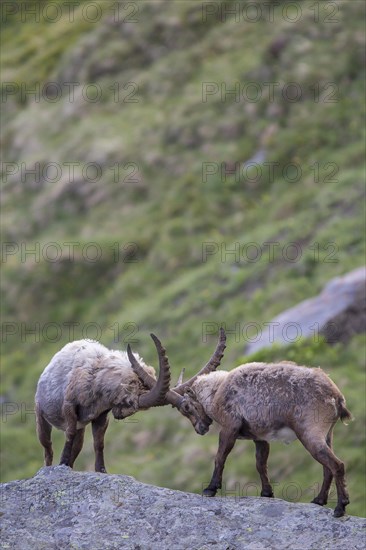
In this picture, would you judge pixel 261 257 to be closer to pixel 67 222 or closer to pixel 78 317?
pixel 78 317

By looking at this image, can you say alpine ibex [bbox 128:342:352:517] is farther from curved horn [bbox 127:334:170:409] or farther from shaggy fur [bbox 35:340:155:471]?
shaggy fur [bbox 35:340:155:471]

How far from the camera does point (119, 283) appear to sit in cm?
3838

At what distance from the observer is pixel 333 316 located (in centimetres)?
2617

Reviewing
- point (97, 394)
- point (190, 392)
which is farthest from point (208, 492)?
point (97, 394)

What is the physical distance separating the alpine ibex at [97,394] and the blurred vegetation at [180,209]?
7.44 metres

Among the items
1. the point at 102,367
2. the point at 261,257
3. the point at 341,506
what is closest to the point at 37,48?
the point at 261,257

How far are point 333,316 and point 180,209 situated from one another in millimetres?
14602

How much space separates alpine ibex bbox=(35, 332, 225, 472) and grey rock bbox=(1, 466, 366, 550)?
1.30 metres

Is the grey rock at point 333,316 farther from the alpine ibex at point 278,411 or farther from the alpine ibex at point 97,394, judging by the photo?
the alpine ibex at point 278,411

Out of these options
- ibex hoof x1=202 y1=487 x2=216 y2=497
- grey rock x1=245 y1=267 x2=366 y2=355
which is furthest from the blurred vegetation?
ibex hoof x1=202 y1=487 x2=216 y2=497

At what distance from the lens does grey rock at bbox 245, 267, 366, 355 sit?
2609 cm

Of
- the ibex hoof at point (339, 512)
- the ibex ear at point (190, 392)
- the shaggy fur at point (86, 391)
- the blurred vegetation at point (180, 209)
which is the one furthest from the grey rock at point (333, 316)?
the ibex hoof at point (339, 512)

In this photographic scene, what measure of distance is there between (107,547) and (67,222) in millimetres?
29027

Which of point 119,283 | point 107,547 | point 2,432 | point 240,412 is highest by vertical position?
point 240,412
